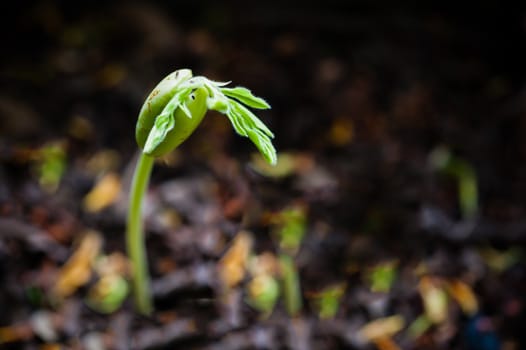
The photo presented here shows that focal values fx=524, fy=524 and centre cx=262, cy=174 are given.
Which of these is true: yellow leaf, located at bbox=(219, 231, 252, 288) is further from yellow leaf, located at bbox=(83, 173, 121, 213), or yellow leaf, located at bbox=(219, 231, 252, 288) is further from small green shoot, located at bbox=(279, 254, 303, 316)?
yellow leaf, located at bbox=(83, 173, 121, 213)

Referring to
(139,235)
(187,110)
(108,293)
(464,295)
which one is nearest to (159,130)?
(187,110)

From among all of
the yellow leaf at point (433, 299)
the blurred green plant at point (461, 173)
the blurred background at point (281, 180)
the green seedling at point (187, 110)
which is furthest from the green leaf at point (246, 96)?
the blurred green plant at point (461, 173)

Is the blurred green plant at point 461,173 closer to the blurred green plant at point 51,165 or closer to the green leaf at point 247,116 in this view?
the green leaf at point 247,116

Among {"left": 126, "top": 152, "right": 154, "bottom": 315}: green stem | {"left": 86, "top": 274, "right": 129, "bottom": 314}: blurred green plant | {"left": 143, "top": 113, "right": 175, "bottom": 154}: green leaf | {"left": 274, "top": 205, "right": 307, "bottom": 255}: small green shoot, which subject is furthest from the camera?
{"left": 274, "top": 205, "right": 307, "bottom": 255}: small green shoot

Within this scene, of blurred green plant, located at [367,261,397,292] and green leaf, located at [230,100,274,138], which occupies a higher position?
green leaf, located at [230,100,274,138]

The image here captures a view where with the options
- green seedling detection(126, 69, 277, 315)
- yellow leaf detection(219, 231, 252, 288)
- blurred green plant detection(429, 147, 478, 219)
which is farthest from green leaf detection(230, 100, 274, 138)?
blurred green plant detection(429, 147, 478, 219)

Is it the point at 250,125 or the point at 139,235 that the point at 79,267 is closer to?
the point at 139,235
